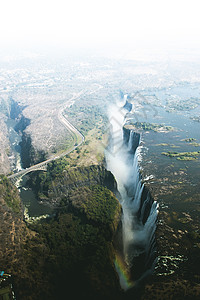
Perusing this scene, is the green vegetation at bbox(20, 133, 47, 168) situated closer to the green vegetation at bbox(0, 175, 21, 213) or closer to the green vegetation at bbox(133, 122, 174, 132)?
the green vegetation at bbox(0, 175, 21, 213)

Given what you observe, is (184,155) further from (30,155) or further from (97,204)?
(30,155)

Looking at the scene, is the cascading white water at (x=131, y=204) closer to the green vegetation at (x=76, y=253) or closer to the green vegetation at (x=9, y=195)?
the green vegetation at (x=76, y=253)

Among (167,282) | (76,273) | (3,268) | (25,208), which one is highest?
(167,282)

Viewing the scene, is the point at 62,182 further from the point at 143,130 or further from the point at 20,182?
the point at 143,130

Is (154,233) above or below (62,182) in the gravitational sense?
above

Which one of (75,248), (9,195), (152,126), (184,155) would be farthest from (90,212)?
(152,126)

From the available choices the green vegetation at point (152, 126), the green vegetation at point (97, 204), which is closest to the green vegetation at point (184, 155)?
the green vegetation at point (152, 126)

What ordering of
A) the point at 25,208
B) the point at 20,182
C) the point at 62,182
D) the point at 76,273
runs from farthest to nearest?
the point at 20,182, the point at 62,182, the point at 25,208, the point at 76,273

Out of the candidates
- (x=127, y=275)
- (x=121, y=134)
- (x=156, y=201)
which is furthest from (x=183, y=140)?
(x=127, y=275)
